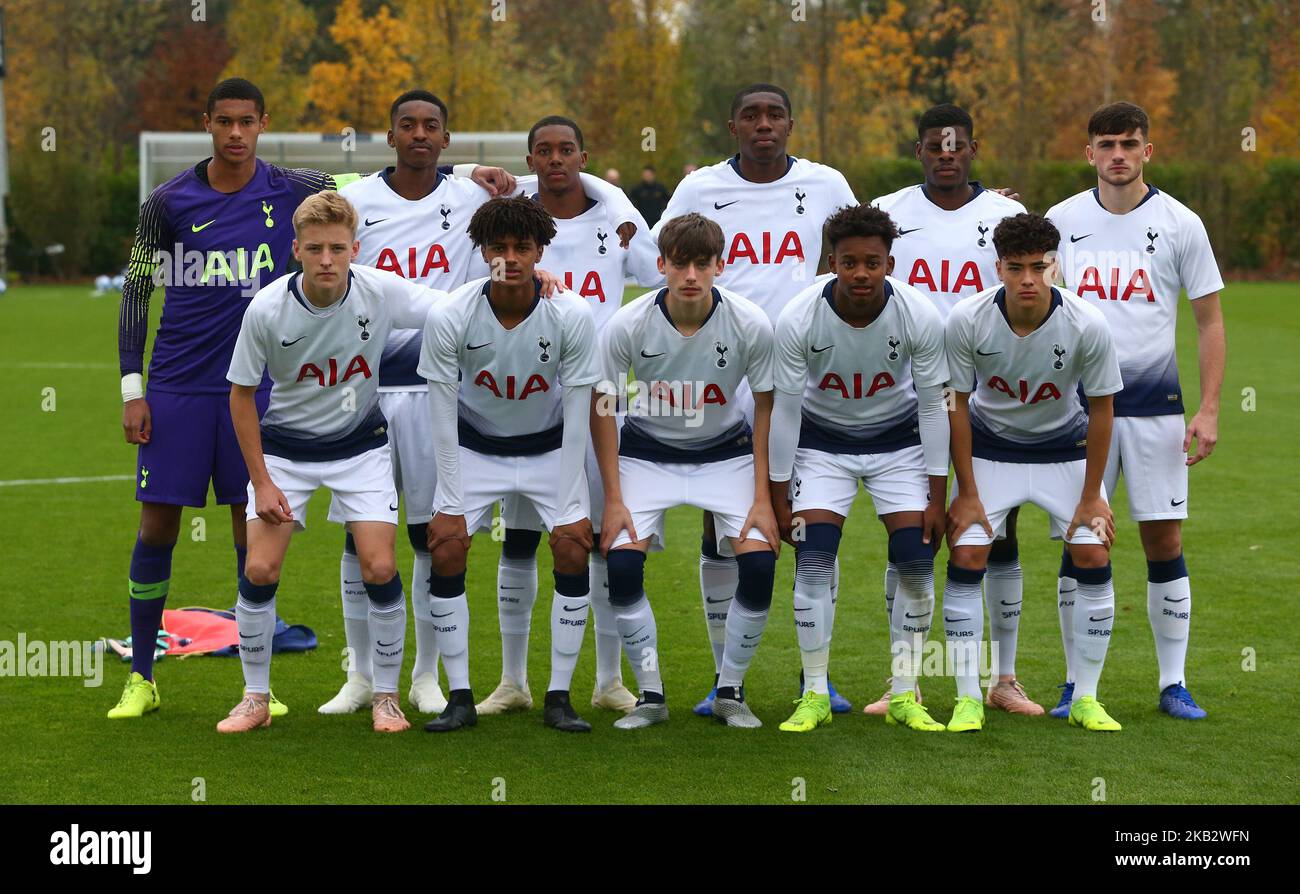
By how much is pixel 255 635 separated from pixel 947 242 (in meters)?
3.09

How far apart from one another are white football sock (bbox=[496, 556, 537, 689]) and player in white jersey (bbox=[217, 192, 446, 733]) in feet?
1.49

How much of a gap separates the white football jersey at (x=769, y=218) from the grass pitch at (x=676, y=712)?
66.5 inches

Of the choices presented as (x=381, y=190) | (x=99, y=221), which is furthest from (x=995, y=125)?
(x=381, y=190)

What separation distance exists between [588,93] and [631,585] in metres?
36.2

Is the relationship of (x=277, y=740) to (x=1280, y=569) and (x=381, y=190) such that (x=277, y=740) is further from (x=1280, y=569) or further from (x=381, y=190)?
(x=1280, y=569)

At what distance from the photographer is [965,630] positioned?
600 cm

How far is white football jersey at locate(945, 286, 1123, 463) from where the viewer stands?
583 centimetres

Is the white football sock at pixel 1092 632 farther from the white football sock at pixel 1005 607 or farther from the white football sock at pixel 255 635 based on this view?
the white football sock at pixel 255 635

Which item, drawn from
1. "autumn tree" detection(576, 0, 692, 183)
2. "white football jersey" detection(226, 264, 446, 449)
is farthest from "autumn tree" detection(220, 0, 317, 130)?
"white football jersey" detection(226, 264, 446, 449)

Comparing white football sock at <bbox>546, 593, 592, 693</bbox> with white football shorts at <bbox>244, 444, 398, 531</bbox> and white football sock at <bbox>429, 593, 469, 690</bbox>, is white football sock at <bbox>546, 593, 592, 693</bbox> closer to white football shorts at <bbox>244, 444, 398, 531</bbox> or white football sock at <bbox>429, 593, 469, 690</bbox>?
Result: white football sock at <bbox>429, 593, 469, 690</bbox>

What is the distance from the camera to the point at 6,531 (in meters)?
9.98

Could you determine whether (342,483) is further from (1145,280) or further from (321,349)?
(1145,280)

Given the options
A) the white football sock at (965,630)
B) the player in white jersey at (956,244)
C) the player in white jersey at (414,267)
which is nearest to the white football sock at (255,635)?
the player in white jersey at (414,267)

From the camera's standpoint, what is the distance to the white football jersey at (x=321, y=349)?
228 inches
